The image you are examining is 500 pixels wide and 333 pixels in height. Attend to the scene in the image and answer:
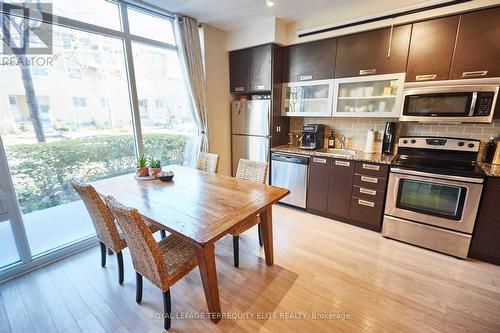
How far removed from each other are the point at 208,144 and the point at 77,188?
6.28 feet

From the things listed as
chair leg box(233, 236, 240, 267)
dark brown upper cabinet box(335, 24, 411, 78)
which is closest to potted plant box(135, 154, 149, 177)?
chair leg box(233, 236, 240, 267)

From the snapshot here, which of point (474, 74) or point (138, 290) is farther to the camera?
point (474, 74)

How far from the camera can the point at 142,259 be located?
1.43 meters

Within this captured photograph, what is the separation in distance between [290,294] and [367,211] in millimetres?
1484

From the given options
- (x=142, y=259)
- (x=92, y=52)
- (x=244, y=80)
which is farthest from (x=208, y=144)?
(x=142, y=259)

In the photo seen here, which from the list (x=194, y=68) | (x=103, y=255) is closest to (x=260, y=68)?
(x=194, y=68)

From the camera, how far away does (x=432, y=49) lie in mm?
2285

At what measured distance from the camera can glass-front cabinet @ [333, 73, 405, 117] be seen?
2545 millimetres

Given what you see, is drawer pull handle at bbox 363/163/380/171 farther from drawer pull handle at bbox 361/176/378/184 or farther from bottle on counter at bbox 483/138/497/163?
bottle on counter at bbox 483/138/497/163

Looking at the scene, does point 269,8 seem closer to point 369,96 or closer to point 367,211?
point 369,96

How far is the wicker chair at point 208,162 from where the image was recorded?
2.64m

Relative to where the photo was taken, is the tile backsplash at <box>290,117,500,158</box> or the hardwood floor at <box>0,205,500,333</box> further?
the tile backsplash at <box>290,117,500,158</box>

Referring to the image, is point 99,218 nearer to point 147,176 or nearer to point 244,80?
point 147,176

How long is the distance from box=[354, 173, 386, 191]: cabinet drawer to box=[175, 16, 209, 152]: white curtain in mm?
2110
